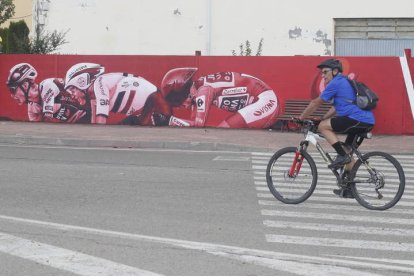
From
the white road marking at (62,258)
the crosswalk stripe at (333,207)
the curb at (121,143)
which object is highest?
the curb at (121,143)

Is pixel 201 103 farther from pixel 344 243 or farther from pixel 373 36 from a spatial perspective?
pixel 344 243

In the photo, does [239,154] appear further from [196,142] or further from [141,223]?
[141,223]

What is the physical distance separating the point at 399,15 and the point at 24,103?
15611 millimetres

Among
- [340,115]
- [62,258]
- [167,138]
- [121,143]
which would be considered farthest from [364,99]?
[167,138]

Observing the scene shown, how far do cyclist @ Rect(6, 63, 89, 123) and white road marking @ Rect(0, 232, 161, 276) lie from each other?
534 inches

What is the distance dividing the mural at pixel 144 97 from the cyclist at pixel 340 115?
1033 cm

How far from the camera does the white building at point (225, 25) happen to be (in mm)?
25234

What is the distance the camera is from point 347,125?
729 centimetres

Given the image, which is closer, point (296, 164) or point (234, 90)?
point (296, 164)

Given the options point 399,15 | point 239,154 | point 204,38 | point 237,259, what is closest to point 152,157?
point 239,154

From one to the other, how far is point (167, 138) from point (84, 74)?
5.14m

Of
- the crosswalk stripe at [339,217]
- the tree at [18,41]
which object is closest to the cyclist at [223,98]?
the tree at [18,41]

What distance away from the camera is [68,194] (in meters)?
8.27

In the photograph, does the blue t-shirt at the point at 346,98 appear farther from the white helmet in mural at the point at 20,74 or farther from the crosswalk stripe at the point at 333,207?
the white helmet in mural at the point at 20,74
